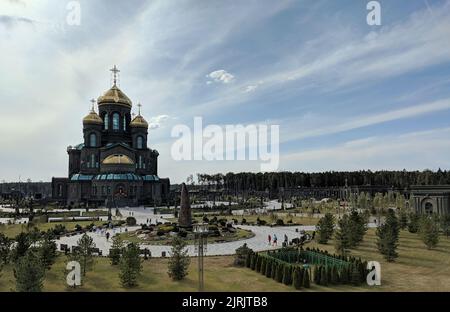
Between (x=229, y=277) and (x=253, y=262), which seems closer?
(x=229, y=277)

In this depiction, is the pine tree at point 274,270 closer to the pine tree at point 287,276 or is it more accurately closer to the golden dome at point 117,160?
the pine tree at point 287,276

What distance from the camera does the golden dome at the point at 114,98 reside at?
117181 mm

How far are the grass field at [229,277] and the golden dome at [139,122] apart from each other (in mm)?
83969

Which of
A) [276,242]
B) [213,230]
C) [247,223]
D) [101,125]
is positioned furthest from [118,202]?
[276,242]

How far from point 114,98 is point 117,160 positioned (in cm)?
2348

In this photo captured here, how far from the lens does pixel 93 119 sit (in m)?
112

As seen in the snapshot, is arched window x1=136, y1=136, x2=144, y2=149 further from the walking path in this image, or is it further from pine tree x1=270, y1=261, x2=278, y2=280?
pine tree x1=270, y1=261, x2=278, y2=280

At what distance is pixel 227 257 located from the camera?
37.6 meters

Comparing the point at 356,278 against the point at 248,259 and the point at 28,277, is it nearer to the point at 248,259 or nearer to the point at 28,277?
the point at 248,259

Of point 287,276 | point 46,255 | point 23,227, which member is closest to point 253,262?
point 287,276

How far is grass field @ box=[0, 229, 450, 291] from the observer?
89.6 ft

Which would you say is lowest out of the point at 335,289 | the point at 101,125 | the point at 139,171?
the point at 335,289
